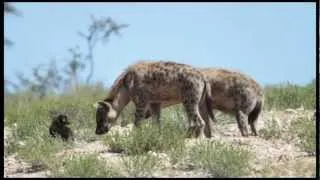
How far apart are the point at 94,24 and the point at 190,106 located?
23.0 metres

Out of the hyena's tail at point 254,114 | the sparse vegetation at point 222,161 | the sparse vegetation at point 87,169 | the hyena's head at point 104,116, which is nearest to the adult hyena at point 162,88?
the hyena's head at point 104,116

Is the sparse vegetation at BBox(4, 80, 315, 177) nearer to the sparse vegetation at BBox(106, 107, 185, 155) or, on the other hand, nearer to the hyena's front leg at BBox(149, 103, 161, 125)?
the sparse vegetation at BBox(106, 107, 185, 155)

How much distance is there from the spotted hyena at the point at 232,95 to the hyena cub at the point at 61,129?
1.42 meters

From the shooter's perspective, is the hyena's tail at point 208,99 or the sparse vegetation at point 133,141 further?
the hyena's tail at point 208,99

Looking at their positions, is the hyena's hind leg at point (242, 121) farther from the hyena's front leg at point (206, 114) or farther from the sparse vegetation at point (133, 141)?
the hyena's front leg at point (206, 114)

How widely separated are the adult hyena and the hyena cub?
0.59 meters

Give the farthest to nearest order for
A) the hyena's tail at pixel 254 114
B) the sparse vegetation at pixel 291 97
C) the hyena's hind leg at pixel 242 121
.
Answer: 1. the sparse vegetation at pixel 291 97
2. the hyena's tail at pixel 254 114
3. the hyena's hind leg at pixel 242 121

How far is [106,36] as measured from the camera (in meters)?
37.1

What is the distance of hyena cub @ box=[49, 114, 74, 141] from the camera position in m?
16.2

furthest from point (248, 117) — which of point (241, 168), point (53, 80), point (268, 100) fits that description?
point (53, 80)

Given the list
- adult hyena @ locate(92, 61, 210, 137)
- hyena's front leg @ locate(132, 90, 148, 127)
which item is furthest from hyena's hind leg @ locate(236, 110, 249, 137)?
hyena's front leg @ locate(132, 90, 148, 127)

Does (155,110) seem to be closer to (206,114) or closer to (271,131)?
(206,114)

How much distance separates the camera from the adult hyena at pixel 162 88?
15914 mm

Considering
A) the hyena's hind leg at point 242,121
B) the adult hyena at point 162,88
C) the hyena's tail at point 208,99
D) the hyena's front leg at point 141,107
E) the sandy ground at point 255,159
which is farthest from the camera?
the hyena's hind leg at point 242,121
